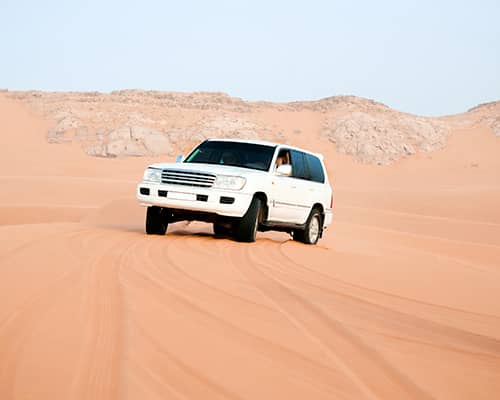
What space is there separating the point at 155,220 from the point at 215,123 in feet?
124

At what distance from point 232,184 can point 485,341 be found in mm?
6889

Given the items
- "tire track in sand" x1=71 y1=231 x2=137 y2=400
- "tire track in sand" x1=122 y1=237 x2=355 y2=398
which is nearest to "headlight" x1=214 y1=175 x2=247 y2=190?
"tire track in sand" x1=71 y1=231 x2=137 y2=400

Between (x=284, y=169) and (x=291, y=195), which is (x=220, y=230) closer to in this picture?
(x=291, y=195)

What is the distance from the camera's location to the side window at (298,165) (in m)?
13.2

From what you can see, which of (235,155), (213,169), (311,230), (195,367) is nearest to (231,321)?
(195,367)

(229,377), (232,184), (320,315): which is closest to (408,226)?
(232,184)

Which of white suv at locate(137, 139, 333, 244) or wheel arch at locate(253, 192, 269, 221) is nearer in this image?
white suv at locate(137, 139, 333, 244)

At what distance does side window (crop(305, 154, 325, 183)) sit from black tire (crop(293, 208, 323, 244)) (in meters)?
0.62

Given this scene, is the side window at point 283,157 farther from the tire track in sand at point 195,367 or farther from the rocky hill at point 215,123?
the rocky hill at point 215,123

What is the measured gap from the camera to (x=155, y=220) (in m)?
12.0

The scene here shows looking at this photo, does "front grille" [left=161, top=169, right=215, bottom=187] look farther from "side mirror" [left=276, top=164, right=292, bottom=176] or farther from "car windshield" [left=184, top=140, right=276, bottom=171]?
"side mirror" [left=276, top=164, right=292, bottom=176]

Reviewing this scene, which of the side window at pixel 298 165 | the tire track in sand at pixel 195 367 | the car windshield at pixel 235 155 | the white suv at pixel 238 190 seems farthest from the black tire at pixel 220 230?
the tire track in sand at pixel 195 367

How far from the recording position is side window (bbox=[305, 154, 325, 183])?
1387cm

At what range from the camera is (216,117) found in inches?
1996
